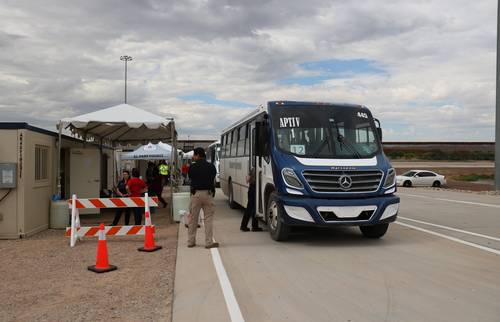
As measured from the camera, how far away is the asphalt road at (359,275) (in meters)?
A: 5.57

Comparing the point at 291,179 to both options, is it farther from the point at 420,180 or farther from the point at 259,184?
the point at 420,180

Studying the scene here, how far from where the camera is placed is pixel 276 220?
10125 mm

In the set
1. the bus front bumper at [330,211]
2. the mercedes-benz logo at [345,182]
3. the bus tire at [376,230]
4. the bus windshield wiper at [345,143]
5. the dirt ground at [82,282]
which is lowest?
the dirt ground at [82,282]

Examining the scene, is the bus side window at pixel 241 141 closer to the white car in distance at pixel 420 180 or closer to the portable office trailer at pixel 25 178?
the portable office trailer at pixel 25 178

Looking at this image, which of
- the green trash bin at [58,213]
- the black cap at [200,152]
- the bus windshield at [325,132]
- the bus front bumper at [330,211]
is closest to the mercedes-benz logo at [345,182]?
the bus front bumper at [330,211]

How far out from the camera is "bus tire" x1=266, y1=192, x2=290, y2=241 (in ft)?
32.1

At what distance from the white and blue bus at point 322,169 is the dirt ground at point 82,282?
90.4 inches

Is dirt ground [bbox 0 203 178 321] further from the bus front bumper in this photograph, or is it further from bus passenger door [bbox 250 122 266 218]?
the bus front bumper

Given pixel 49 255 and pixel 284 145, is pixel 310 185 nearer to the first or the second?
pixel 284 145

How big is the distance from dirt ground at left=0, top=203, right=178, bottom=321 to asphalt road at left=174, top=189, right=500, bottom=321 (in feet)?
1.22

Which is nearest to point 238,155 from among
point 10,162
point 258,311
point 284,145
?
point 284,145

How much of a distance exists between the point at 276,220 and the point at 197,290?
386 centimetres

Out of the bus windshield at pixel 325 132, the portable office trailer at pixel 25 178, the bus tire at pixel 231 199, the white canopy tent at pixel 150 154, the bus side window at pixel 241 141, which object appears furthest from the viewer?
the white canopy tent at pixel 150 154

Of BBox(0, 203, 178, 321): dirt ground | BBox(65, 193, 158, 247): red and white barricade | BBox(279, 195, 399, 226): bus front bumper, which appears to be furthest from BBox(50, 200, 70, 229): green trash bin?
BBox(279, 195, 399, 226): bus front bumper
